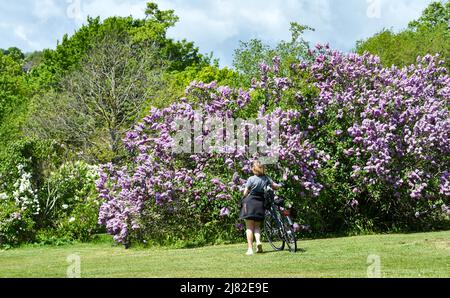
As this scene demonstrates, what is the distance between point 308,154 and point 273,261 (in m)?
6.09

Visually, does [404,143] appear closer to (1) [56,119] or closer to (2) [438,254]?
(2) [438,254]

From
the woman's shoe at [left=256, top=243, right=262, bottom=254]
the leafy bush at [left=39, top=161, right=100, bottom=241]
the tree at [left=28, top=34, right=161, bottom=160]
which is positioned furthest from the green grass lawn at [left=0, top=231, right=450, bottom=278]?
the tree at [left=28, top=34, right=161, bottom=160]

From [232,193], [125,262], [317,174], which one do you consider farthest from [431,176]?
[125,262]

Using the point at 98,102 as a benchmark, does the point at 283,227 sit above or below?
below

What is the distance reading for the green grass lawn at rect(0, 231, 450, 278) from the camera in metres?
11.0

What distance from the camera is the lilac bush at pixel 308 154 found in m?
18.5

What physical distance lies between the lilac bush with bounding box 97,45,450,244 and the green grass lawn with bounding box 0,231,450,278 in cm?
170

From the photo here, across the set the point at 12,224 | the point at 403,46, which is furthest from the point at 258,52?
the point at 12,224

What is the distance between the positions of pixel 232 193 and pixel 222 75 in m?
30.1

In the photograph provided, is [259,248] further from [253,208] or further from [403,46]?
[403,46]

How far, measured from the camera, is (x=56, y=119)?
40.1m

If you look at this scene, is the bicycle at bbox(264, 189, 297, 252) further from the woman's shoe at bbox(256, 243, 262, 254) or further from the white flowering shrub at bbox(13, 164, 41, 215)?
the white flowering shrub at bbox(13, 164, 41, 215)

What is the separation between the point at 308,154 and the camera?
18328 mm

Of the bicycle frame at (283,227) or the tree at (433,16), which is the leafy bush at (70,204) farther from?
the tree at (433,16)
